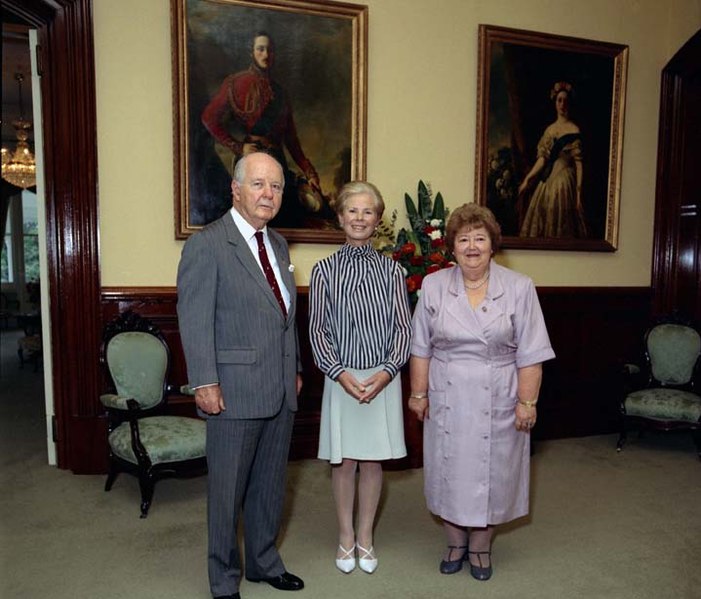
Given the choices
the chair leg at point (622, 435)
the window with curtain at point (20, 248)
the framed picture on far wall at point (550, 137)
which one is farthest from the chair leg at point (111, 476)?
the window with curtain at point (20, 248)

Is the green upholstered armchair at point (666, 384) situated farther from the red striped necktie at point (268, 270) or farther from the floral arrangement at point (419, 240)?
the red striped necktie at point (268, 270)

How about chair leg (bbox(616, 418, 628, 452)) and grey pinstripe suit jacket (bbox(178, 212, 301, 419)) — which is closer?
grey pinstripe suit jacket (bbox(178, 212, 301, 419))

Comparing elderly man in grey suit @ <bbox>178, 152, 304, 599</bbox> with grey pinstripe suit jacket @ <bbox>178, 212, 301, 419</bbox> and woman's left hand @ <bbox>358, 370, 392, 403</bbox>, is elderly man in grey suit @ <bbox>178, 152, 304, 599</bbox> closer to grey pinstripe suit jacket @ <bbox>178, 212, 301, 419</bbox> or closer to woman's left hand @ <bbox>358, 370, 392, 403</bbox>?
grey pinstripe suit jacket @ <bbox>178, 212, 301, 419</bbox>

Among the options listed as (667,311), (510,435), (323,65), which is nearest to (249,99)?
(323,65)

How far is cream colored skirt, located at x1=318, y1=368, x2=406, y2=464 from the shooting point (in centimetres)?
268

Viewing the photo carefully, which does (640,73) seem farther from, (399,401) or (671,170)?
(399,401)

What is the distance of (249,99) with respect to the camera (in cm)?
424

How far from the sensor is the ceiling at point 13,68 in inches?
169

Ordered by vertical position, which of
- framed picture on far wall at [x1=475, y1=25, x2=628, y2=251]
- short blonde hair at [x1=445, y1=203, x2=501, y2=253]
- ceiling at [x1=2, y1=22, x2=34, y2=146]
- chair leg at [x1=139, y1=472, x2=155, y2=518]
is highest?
ceiling at [x1=2, y1=22, x2=34, y2=146]

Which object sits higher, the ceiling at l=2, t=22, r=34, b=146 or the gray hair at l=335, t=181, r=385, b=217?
the ceiling at l=2, t=22, r=34, b=146

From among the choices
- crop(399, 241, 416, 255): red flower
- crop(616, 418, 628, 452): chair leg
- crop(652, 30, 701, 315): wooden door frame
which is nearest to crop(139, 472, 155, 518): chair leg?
crop(399, 241, 416, 255): red flower

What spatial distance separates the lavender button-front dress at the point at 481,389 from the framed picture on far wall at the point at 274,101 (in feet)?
6.53

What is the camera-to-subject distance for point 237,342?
7.63 feet

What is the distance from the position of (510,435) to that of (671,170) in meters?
3.76
